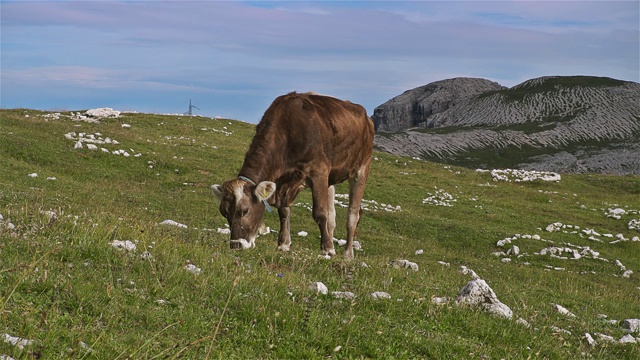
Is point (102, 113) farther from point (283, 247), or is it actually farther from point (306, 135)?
point (306, 135)

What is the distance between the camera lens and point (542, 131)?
14262cm

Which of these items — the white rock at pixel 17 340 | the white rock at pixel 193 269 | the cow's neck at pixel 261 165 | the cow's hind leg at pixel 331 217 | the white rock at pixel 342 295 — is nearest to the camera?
the white rock at pixel 17 340

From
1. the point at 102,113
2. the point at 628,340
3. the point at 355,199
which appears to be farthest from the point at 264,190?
the point at 102,113

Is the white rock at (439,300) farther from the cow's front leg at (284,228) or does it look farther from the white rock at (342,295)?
the cow's front leg at (284,228)

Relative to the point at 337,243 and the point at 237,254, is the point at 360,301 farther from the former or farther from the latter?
the point at 337,243

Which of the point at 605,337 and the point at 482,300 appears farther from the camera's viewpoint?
the point at 605,337

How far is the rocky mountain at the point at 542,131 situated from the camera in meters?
115

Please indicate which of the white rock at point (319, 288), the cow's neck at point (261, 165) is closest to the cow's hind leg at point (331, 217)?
the cow's neck at point (261, 165)

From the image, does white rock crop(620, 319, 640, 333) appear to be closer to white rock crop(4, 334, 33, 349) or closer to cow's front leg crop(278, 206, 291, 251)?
cow's front leg crop(278, 206, 291, 251)

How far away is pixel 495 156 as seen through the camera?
410 feet

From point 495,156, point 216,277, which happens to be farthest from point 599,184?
point 495,156

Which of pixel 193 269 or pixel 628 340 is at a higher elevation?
pixel 193 269

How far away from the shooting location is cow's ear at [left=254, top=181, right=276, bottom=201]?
35.6 feet

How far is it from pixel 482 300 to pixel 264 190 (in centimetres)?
435
